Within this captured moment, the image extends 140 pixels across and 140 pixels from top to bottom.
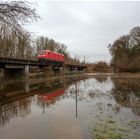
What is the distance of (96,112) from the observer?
1234 centimetres

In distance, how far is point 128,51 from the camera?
7325 centimetres

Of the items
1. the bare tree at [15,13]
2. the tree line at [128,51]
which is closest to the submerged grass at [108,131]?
the bare tree at [15,13]

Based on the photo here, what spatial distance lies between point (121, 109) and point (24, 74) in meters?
27.6

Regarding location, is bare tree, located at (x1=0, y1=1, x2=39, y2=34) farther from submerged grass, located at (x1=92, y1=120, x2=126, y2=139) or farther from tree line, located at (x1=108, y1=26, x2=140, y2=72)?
tree line, located at (x1=108, y1=26, x2=140, y2=72)

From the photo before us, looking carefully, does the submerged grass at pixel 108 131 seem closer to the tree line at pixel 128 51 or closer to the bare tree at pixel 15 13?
the bare tree at pixel 15 13

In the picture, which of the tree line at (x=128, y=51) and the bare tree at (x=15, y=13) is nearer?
the bare tree at (x=15, y=13)

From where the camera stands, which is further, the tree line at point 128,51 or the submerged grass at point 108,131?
the tree line at point 128,51

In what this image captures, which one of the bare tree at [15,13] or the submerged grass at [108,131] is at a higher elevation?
the bare tree at [15,13]

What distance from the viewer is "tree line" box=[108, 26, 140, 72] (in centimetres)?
6431

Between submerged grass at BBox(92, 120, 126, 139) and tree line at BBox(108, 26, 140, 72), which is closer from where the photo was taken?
submerged grass at BBox(92, 120, 126, 139)

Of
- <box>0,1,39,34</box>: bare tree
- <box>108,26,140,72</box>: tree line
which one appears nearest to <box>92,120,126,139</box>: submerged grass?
<box>0,1,39,34</box>: bare tree

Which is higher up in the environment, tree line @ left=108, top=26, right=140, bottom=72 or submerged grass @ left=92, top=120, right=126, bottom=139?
tree line @ left=108, top=26, right=140, bottom=72

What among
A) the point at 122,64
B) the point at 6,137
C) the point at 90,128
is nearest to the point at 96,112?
the point at 90,128

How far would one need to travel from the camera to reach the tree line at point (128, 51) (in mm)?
64306
